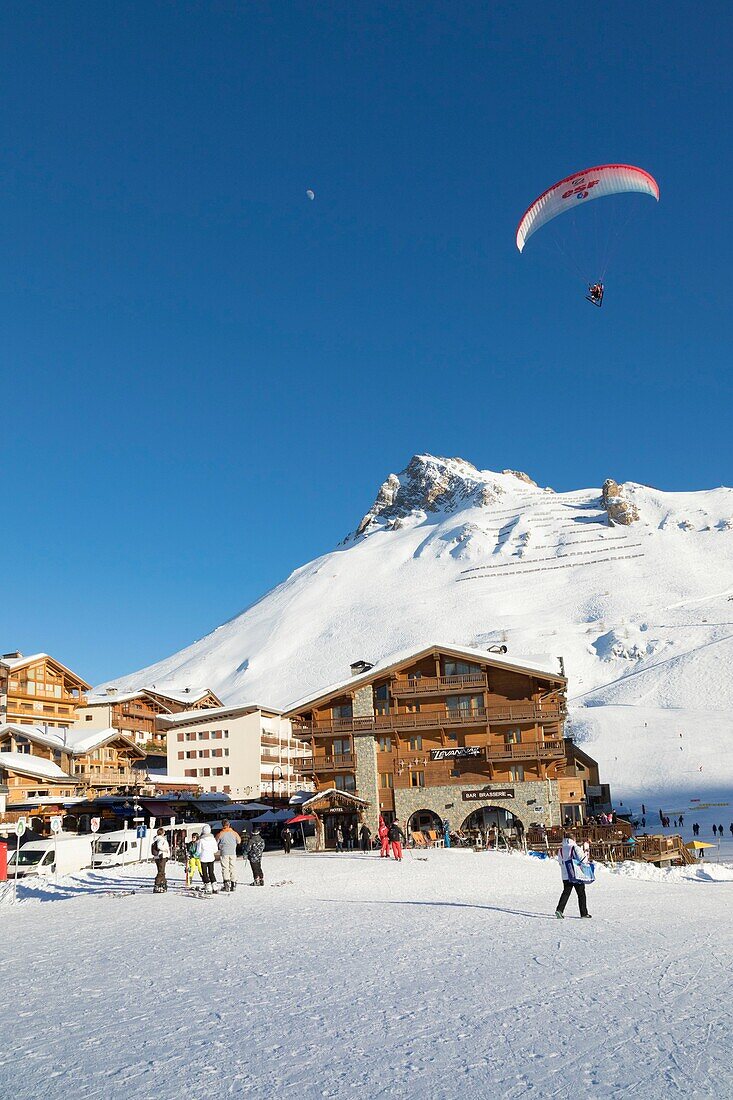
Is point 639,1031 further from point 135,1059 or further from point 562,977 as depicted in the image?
point 135,1059

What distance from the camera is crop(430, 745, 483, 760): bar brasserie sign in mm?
45750

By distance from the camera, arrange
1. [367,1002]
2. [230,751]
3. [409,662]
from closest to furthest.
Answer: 1. [367,1002]
2. [409,662]
3. [230,751]

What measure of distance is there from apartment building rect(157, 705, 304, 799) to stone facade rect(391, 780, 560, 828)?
25358mm

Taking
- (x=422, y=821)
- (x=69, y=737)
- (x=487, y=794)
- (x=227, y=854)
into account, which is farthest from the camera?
(x=69, y=737)

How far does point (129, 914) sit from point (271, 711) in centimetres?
5766

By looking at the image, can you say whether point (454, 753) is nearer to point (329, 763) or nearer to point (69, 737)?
point (329, 763)

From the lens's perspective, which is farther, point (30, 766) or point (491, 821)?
point (30, 766)

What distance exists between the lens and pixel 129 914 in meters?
17.4

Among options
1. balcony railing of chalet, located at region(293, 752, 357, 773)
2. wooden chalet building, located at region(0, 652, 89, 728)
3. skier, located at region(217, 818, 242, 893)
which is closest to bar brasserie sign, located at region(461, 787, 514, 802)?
balcony railing of chalet, located at region(293, 752, 357, 773)

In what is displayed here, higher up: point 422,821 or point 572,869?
point 572,869

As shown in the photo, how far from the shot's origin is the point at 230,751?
71.8m

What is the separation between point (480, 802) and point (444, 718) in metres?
4.73

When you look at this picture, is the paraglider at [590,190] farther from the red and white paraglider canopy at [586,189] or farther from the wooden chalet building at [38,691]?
the wooden chalet building at [38,691]

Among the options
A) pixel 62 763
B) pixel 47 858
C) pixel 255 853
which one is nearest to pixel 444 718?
pixel 47 858
